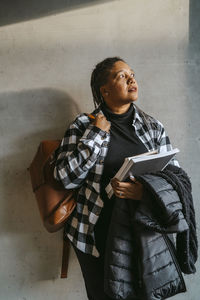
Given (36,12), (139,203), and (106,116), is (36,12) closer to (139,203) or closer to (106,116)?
(106,116)

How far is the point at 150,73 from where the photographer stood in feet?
4.36

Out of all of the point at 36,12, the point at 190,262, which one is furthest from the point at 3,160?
the point at 190,262

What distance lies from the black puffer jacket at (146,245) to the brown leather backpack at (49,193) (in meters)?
0.24

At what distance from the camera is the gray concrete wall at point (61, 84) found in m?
1.28

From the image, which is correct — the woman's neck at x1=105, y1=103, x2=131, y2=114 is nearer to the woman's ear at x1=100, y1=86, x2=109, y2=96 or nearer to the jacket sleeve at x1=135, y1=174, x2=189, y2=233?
the woman's ear at x1=100, y1=86, x2=109, y2=96

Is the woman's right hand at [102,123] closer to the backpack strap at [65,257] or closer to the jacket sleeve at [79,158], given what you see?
the jacket sleeve at [79,158]

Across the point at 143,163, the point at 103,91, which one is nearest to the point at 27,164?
the point at 103,91

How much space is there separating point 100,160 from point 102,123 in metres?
0.16

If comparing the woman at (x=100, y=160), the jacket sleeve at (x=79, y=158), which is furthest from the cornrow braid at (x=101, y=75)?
the jacket sleeve at (x=79, y=158)

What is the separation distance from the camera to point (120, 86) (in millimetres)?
1043

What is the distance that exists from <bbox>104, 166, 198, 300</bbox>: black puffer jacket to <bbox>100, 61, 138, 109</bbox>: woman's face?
14.6 inches

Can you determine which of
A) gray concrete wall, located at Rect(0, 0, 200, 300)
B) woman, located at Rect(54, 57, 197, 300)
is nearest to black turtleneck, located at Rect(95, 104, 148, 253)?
woman, located at Rect(54, 57, 197, 300)

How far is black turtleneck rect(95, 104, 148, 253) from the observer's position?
3.32 ft

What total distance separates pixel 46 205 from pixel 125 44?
965mm
